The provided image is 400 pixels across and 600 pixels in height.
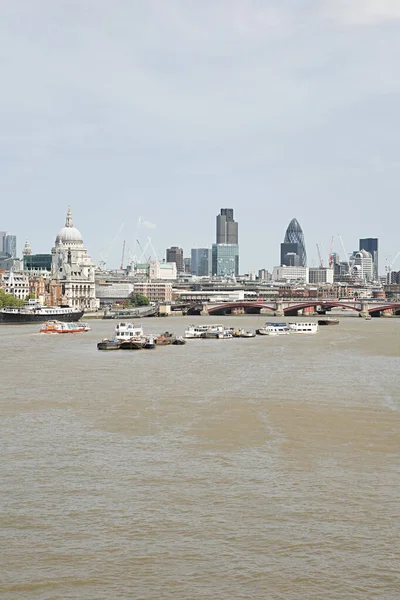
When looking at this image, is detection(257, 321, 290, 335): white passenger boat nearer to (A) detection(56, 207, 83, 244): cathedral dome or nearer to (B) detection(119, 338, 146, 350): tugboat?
(B) detection(119, 338, 146, 350): tugboat

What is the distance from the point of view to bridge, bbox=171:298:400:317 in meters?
127

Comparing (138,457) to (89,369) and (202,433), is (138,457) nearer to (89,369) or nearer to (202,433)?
(202,433)

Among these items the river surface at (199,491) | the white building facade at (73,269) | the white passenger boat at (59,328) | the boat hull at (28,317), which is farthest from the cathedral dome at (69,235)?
the river surface at (199,491)

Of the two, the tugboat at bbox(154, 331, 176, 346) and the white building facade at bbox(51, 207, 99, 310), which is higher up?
the white building facade at bbox(51, 207, 99, 310)

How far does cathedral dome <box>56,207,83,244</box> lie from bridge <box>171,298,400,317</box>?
152 ft

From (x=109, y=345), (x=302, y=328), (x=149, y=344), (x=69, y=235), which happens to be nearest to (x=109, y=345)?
(x=109, y=345)

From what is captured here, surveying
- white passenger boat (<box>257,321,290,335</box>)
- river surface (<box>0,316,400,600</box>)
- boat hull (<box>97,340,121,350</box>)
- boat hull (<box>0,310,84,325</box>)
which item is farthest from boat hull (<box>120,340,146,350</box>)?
boat hull (<box>0,310,84,325</box>)

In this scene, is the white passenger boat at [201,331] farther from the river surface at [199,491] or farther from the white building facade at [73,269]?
the white building facade at [73,269]

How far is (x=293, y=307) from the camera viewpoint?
Answer: 12862 cm

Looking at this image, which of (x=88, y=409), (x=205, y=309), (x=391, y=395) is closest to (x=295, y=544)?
(x=88, y=409)

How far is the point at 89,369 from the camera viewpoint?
44719 mm

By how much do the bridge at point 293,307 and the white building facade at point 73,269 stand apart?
916 inches

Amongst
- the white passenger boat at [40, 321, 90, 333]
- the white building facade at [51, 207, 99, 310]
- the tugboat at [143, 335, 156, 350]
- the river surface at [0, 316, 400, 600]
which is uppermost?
the white building facade at [51, 207, 99, 310]

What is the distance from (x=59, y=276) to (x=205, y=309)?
130 ft
